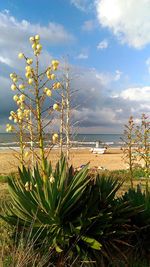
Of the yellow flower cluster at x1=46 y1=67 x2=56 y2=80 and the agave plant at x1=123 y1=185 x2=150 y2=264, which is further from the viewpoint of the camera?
the agave plant at x1=123 y1=185 x2=150 y2=264

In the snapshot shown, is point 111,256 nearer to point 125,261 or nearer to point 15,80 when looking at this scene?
point 125,261

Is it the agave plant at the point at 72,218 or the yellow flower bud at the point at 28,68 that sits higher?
the yellow flower bud at the point at 28,68

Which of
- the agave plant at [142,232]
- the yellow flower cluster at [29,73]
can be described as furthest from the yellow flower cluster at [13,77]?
the agave plant at [142,232]

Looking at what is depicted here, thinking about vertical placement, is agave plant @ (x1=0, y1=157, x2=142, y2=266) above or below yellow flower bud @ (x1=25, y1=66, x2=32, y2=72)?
below

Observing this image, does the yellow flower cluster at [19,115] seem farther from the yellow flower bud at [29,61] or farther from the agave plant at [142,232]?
the agave plant at [142,232]

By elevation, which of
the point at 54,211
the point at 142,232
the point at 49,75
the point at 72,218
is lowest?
the point at 142,232

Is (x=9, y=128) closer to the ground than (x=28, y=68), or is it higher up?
closer to the ground

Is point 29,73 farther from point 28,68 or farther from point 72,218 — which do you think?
point 72,218

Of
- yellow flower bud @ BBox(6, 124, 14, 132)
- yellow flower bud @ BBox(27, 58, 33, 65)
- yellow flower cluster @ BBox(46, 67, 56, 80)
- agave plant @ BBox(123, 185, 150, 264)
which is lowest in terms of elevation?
agave plant @ BBox(123, 185, 150, 264)

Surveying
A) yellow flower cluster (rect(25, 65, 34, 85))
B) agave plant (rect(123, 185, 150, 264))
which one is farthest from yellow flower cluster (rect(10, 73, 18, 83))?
agave plant (rect(123, 185, 150, 264))

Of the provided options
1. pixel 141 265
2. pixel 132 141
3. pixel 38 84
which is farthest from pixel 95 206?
pixel 132 141

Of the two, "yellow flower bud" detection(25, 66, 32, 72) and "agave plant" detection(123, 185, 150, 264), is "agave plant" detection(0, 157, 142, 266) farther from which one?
"yellow flower bud" detection(25, 66, 32, 72)

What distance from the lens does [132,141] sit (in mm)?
6945

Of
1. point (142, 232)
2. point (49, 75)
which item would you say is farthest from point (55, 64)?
point (142, 232)
